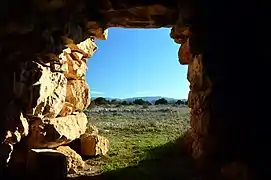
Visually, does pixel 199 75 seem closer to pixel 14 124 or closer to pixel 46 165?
pixel 46 165

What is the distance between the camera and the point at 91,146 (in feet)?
42.7

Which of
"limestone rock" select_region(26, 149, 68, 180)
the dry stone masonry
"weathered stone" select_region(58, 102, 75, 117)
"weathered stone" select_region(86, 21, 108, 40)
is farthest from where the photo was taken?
"weathered stone" select_region(58, 102, 75, 117)

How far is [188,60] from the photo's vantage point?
13.1 m

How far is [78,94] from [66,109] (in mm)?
1050

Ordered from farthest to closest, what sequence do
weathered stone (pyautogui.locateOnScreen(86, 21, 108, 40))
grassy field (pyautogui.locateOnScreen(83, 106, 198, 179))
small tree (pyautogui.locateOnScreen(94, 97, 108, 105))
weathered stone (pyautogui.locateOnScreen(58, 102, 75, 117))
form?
small tree (pyautogui.locateOnScreen(94, 97, 108, 105)) < weathered stone (pyautogui.locateOnScreen(58, 102, 75, 117)) < grassy field (pyautogui.locateOnScreen(83, 106, 198, 179)) < weathered stone (pyautogui.locateOnScreen(86, 21, 108, 40))

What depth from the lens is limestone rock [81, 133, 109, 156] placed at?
42.5 feet

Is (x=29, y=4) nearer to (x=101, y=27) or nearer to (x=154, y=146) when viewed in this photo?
(x=101, y=27)

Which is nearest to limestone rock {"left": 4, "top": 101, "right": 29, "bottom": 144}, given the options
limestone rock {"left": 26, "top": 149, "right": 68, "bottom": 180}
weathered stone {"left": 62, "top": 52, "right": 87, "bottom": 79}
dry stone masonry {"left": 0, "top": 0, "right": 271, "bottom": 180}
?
dry stone masonry {"left": 0, "top": 0, "right": 271, "bottom": 180}

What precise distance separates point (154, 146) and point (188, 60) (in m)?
3.58

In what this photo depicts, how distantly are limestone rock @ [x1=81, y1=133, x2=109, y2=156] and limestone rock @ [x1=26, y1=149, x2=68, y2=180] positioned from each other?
9.75 ft

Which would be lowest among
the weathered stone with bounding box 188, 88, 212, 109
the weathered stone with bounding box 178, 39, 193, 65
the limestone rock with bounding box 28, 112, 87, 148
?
the limestone rock with bounding box 28, 112, 87, 148

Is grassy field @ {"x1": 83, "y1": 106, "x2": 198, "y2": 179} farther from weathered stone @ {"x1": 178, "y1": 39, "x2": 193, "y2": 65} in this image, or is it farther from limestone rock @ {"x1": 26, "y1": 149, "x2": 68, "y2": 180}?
weathered stone @ {"x1": 178, "y1": 39, "x2": 193, "y2": 65}

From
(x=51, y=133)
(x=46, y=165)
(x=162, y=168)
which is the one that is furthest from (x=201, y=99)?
(x=46, y=165)

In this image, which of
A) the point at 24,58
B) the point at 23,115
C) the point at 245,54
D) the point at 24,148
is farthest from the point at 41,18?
the point at 245,54
